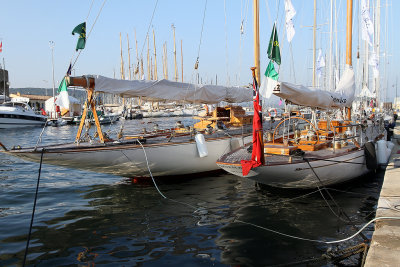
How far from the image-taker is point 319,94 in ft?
39.4

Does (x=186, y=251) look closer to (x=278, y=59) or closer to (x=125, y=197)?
(x=125, y=197)

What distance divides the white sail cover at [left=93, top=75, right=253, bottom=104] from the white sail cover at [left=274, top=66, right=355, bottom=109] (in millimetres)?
4707

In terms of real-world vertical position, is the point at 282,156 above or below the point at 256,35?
below

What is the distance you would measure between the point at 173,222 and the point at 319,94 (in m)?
7.02

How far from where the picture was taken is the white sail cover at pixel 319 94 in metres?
10.7

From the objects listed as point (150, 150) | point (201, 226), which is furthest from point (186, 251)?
point (150, 150)

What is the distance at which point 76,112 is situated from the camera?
60.7 m

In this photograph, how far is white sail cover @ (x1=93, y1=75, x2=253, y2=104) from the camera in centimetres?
1171

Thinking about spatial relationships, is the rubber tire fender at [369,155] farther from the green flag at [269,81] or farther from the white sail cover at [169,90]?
the white sail cover at [169,90]

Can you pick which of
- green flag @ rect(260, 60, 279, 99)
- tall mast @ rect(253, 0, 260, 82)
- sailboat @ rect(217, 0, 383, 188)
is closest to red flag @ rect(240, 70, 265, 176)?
sailboat @ rect(217, 0, 383, 188)

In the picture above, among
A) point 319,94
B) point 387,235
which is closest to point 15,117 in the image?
point 319,94

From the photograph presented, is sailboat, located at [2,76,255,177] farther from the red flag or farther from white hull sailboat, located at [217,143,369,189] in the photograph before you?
the red flag

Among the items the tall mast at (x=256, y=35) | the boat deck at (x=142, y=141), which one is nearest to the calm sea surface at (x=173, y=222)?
the boat deck at (x=142, y=141)

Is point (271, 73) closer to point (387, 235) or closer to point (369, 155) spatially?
point (369, 155)
